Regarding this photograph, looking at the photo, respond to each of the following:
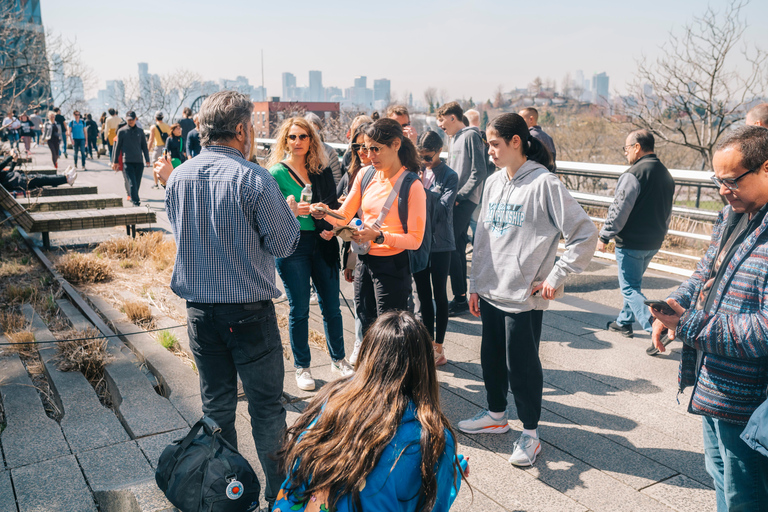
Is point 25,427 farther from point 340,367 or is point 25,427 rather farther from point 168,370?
point 340,367

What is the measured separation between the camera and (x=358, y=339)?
466 centimetres

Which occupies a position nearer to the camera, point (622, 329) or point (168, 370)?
point (168, 370)

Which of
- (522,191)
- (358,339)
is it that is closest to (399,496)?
(522,191)

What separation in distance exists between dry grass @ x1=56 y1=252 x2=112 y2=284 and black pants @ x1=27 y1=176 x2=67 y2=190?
4.93 meters

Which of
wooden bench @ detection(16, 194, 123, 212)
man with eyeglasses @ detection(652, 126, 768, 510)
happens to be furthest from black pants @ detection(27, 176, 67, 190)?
man with eyeglasses @ detection(652, 126, 768, 510)

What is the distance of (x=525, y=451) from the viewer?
11.0ft

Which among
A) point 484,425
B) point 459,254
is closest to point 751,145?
point 484,425

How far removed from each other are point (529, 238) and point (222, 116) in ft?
5.59

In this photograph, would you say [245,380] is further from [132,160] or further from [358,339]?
[132,160]

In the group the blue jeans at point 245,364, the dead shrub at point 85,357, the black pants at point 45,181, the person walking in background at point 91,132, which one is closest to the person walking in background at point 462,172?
the dead shrub at point 85,357

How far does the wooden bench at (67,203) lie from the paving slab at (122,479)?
764 centimetres

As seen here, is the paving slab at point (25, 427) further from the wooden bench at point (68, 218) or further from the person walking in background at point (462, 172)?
the wooden bench at point (68, 218)

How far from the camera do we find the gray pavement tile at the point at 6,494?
2871 mm

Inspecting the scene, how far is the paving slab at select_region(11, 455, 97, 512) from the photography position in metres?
2.91
